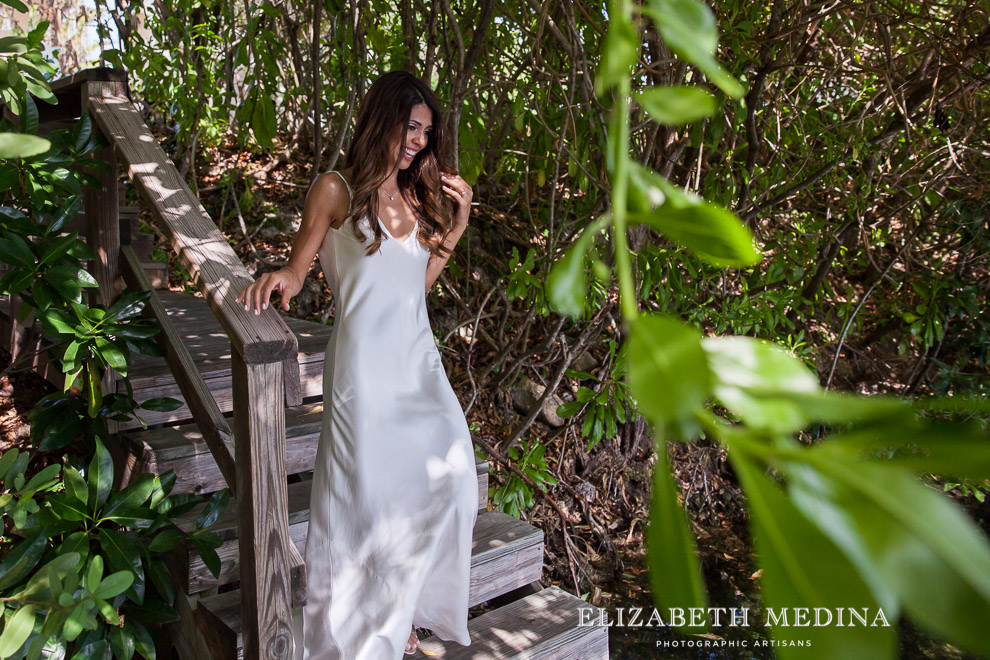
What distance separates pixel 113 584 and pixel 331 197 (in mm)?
1212

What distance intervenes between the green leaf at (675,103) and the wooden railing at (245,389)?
61.0 inches

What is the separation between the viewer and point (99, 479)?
6.44ft

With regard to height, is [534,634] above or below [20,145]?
below

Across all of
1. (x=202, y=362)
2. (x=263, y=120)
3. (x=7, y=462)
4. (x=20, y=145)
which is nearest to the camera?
(x=20, y=145)

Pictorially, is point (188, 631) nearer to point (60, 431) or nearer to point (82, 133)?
point (60, 431)

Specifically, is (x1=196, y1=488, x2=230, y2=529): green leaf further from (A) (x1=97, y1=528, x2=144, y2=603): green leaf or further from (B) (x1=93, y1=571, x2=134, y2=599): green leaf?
(B) (x1=93, y1=571, x2=134, y2=599): green leaf

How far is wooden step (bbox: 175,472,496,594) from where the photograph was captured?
219 cm

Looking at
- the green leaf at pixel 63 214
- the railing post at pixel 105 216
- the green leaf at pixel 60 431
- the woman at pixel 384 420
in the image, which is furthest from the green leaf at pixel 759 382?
the railing post at pixel 105 216

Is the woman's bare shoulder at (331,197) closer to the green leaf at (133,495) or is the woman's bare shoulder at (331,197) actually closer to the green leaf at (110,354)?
the green leaf at (110,354)

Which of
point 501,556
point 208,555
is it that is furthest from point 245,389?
point 501,556

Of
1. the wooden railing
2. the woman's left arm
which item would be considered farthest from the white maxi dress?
the wooden railing

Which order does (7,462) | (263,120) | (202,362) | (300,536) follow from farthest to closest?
(263,120), (202,362), (300,536), (7,462)

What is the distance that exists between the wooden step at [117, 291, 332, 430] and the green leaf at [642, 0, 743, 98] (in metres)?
2.10

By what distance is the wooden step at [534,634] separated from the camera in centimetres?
247
